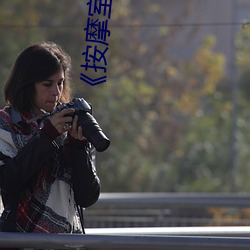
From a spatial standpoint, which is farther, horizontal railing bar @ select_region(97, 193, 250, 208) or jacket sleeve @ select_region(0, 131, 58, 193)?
horizontal railing bar @ select_region(97, 193, 250, 208)

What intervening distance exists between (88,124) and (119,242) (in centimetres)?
47

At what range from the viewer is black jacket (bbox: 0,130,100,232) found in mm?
3900

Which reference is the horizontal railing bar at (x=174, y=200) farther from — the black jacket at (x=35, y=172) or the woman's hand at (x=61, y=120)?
the woman's hand at (x=61, y=120)

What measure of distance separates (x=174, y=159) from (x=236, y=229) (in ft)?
35.8

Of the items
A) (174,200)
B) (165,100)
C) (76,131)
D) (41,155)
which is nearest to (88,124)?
(76,131)

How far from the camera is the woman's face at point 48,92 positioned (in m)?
4.14

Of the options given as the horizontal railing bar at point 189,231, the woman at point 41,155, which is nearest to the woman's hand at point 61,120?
the woman at point 41,155

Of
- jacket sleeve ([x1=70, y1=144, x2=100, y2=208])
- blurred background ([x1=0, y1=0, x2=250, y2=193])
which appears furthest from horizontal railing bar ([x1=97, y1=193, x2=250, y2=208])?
blurred background ([x1=0, y1=0, x2=250, y2=193])

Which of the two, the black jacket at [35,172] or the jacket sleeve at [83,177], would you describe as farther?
the jacket sleeve at [83,177]

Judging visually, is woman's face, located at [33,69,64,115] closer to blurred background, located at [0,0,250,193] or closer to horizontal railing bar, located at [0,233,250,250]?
horizontal railing bar, located at [0,233,250,250]

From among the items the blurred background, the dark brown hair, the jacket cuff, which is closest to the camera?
the jacket cuff

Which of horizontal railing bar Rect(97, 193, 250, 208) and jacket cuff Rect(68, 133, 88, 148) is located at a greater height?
jacket cuff Rect(68, 133, 88, 148)

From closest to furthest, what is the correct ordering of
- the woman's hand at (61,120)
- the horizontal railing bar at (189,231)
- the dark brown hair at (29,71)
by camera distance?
the woman's hand at (61,120) < the dark brown hair at (29,71) < the horizontal railing bar at (189,231)

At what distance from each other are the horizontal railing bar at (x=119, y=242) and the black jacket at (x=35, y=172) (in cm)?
17
